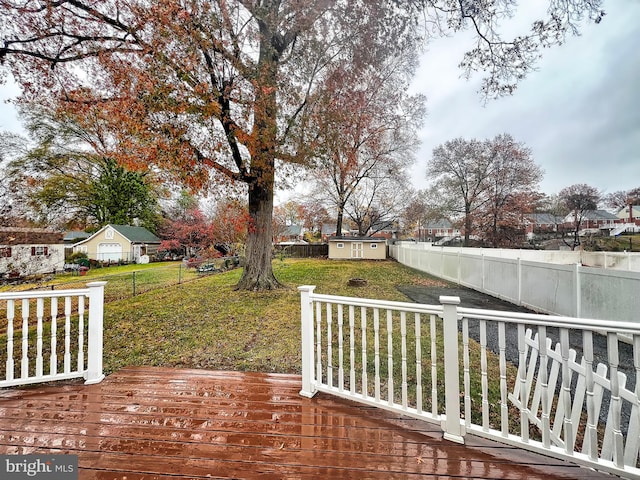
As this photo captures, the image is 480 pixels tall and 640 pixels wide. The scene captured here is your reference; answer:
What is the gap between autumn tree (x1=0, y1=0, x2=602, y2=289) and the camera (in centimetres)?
479

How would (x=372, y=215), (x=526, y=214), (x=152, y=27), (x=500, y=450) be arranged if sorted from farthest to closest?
(x=372, y=215)
(x=526, y=214)
(x=152, y=27)
(x=500, y=450)

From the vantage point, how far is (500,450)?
169cm

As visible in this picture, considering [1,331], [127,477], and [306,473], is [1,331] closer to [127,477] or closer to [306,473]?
[127,477]

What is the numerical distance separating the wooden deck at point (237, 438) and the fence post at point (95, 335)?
0.48ft

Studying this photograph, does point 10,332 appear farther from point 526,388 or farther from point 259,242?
point 259,242

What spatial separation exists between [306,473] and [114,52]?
7953 millimetres

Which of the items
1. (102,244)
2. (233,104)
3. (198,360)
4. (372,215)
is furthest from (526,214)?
(102,244)

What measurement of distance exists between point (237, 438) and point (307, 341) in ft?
2.87

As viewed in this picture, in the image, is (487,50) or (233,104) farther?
(233,104)

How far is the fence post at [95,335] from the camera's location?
2596mm

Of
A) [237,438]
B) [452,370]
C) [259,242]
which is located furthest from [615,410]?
[259,242]

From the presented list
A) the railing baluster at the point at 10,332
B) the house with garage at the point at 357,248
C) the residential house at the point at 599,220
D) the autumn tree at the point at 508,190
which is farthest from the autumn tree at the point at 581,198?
the railing baluster at the point at 10,332

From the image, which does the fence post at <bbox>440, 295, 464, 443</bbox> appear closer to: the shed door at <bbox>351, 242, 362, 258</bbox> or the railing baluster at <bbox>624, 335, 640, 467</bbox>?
the railing baluster at <bbox>624, 335, 640, 467</bbox>

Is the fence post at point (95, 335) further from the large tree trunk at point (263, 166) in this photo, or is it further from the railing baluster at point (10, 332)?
the large tree trunk at point (263, 166)
